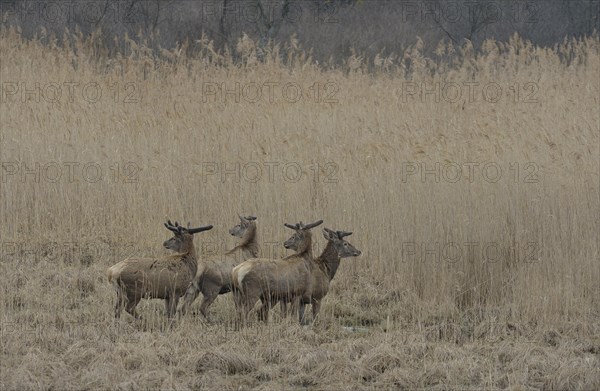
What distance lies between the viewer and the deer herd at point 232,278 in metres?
8.74

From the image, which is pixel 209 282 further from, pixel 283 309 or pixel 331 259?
pixel 331 259

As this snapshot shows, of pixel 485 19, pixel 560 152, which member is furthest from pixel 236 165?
pixel 485 19

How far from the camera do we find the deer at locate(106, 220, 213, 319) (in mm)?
8688

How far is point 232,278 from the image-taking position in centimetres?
893

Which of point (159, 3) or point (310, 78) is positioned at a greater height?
point (159, 3)

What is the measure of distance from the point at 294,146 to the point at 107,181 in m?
2.30

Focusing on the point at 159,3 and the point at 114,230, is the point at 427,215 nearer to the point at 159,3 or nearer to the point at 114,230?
the point at 114,230

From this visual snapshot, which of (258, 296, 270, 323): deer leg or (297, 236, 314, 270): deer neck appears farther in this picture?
(297, 236, 314, 270): deer neck

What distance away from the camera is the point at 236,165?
506 inches

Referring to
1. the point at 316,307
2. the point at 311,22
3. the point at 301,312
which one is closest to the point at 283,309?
the point at 301,312

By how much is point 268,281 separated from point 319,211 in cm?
293
